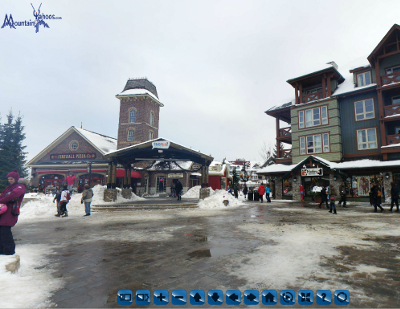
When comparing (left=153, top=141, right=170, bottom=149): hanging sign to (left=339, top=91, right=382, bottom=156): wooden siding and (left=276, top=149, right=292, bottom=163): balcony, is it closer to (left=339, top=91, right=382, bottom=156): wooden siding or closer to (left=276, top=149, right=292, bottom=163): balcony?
(left=276, top=149, right=292, bottom=163): balcony

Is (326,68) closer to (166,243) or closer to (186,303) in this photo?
(166,243)

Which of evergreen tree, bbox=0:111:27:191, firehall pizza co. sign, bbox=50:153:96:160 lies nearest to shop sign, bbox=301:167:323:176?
firehall pizza co. sign, bbox=50:153:96:160

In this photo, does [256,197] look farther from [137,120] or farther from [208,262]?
[137,120]

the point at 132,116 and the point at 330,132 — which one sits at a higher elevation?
the point at 132,116

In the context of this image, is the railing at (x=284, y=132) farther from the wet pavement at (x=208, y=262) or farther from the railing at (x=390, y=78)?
the wet pavement at (x=208, y=262)

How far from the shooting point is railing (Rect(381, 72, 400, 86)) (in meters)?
19.7

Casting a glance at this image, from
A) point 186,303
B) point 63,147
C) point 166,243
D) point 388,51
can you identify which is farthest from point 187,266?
point 63,147

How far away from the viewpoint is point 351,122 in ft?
73.3

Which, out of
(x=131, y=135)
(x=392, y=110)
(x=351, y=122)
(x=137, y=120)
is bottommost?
(x=351, y=122)

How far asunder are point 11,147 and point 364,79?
47330 mm

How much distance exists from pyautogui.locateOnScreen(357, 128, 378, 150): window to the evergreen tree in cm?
4325

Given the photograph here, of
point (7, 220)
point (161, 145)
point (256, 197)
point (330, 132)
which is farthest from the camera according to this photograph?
point (256, 197)

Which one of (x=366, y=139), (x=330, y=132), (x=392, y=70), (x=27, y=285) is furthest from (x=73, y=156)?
(x=392, y=70)

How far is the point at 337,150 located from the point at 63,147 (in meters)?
33.4
